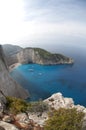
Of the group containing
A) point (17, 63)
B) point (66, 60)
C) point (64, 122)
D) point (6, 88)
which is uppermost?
point (66, 60)

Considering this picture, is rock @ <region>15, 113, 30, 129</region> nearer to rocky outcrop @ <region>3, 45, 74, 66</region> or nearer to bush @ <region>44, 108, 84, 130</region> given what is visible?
bush @ <region>44, 108, 84, 130</region>

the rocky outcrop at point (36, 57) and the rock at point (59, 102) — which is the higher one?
the rocky outcrop at point (36, 57)

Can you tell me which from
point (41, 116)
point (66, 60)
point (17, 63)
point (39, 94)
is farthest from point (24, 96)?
point (66, 60)

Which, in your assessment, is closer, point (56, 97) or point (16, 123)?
point (16, 123)

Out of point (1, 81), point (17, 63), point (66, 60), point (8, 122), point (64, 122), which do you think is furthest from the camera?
point (66, 60)

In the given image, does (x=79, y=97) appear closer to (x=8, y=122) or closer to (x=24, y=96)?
(x=24, y=96)

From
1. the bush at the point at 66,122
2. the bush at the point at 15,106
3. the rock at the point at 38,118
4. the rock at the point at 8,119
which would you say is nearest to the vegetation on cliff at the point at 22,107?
the bush at the point at 15,106

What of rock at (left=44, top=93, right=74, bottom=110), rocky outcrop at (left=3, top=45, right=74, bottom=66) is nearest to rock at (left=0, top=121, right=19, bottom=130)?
rock at (left=44, top=93, right=74, bottom=110)

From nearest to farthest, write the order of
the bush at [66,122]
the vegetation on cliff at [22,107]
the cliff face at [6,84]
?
the bush at [66,122], the vegetation on cliff at [22,107], the cliff face at [6,84]

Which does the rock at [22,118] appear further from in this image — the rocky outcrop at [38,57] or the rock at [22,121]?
the rocky outcrop at [38,57]
